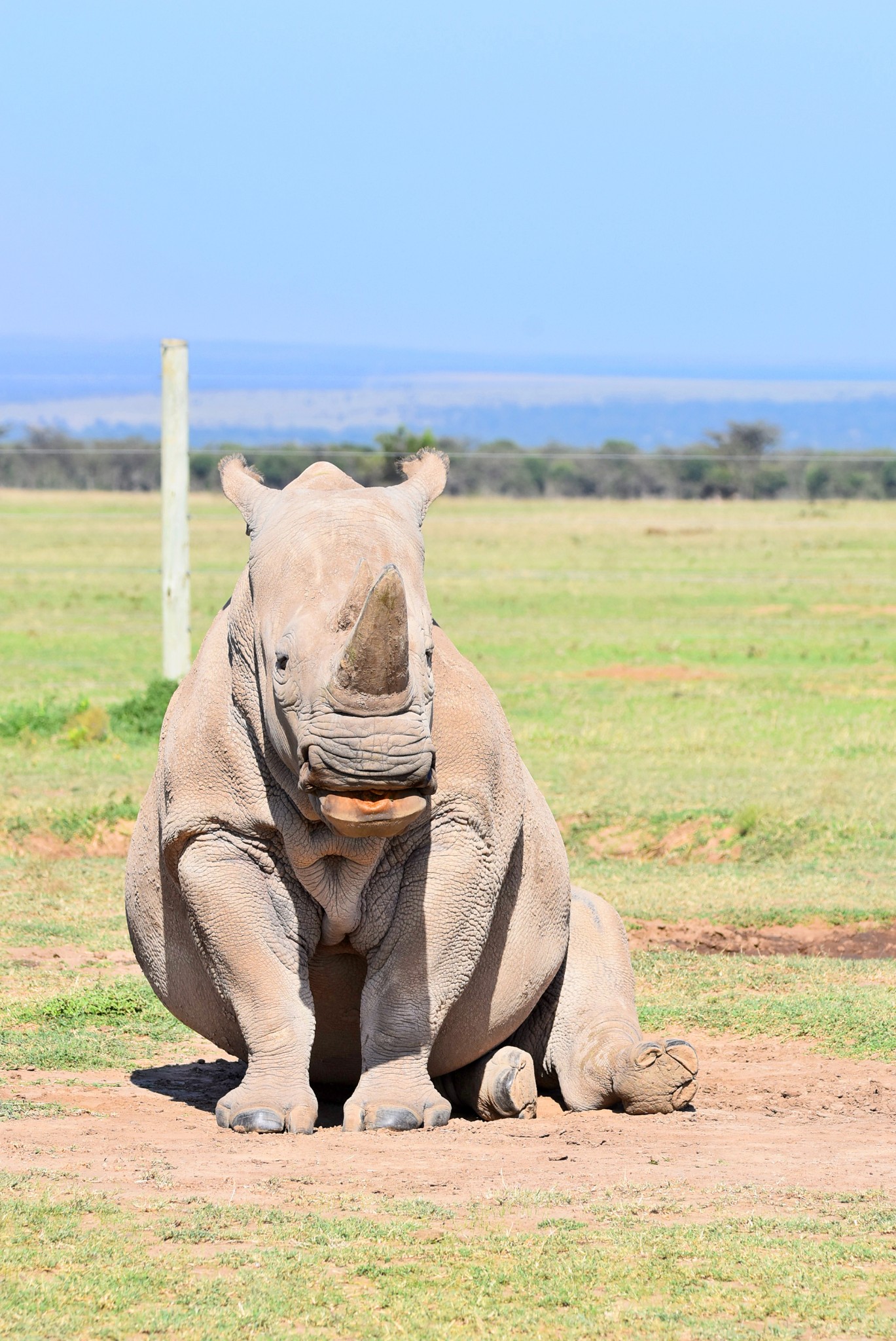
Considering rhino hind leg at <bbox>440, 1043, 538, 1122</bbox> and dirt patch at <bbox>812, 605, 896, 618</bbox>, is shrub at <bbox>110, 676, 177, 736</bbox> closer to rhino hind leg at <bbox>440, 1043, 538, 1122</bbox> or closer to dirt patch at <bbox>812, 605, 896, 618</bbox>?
rhino hind leg at <bbox>440, 1043, 538, 1122</bbox>

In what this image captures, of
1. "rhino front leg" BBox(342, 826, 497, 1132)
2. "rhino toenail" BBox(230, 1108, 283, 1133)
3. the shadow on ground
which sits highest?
"rhino front leg" BBox(342, 826, 497, 1132)

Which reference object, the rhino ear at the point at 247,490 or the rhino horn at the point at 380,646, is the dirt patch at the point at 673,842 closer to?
the rhino ear at the point at 247,490

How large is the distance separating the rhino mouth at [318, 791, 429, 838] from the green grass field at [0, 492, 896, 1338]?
0.92 m

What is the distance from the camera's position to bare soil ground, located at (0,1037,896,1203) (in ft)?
16.3

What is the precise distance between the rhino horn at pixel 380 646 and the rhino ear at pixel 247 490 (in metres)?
1.00

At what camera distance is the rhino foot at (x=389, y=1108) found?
5723 mm

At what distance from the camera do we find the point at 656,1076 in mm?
6066

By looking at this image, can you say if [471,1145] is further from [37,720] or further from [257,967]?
[37,720]

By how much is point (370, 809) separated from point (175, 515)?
10.1 metres

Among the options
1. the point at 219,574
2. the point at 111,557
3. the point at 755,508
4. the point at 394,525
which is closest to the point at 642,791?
the point at 394,525

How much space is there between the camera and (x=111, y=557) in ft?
114

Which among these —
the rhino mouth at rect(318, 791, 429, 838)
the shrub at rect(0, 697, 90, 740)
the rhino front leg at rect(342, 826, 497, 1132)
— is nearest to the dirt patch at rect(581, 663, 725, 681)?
the shrub at rect(0, 697, 90, 740)

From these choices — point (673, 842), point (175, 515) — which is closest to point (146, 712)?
point (175, 515)

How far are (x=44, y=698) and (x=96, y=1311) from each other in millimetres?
13849
